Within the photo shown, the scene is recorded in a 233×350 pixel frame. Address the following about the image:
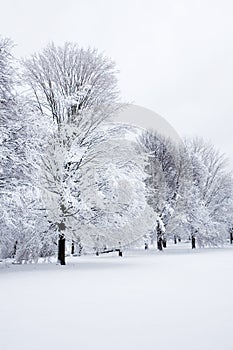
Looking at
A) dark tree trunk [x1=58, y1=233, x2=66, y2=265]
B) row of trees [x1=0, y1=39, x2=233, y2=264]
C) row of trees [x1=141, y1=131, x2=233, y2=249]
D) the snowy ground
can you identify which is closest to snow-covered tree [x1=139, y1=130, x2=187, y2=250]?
row of trees [x1=141, y1=131, x2=233, y2=249]

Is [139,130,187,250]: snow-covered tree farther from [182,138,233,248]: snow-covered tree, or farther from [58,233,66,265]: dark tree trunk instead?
[58,233,66,265]: dark tree trunk

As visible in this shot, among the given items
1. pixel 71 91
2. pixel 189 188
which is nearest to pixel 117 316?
pixel 71 91

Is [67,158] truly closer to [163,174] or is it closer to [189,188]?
[163,174]

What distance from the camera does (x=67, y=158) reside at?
16.6m

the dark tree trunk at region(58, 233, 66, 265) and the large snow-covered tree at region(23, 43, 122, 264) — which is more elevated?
the large snow-covered tree at region(23, 43, 122, 264)

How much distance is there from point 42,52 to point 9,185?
8.74 meters

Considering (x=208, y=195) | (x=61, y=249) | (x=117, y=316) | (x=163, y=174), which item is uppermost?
(x=163, y=174)

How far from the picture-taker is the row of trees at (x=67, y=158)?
46.9 feet

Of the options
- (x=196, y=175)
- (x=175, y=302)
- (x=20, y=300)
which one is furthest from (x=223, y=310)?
(x=196, y=175)

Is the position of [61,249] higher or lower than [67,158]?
lower

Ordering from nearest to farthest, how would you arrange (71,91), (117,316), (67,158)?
(117,316)
(67,158)
(71,91)

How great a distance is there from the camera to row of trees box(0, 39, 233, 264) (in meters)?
14.3

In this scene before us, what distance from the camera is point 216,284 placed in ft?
32.9

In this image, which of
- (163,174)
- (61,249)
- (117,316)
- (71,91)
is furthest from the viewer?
(163,174)
